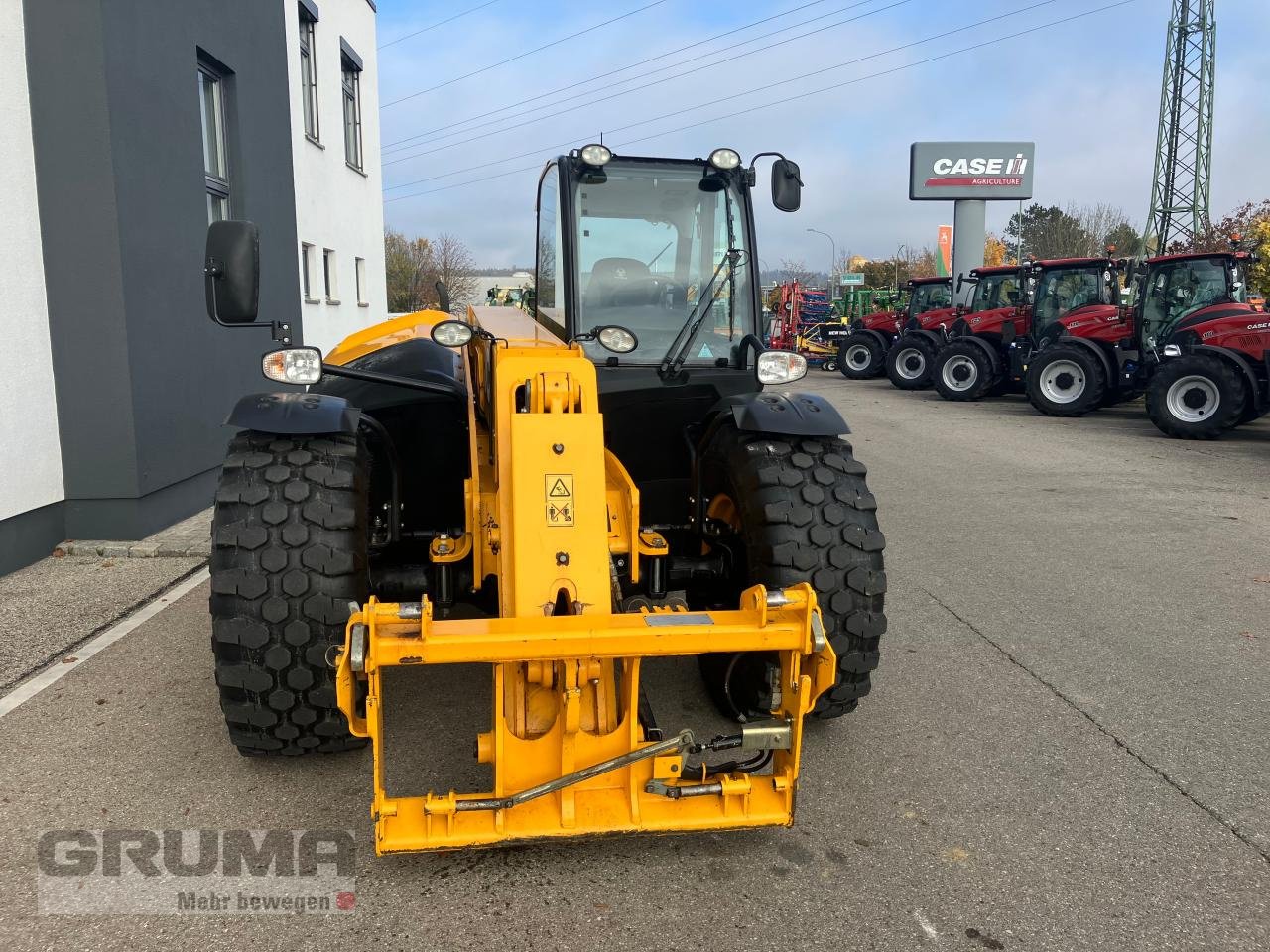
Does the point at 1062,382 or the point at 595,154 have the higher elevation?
the point at 595,154

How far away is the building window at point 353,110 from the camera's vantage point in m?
16.6

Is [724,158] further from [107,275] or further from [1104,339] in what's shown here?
[1104,339]

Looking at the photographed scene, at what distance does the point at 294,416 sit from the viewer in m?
3.47

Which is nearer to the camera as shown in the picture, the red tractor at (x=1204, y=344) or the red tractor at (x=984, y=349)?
the red tractor at (x=1204, y=344)

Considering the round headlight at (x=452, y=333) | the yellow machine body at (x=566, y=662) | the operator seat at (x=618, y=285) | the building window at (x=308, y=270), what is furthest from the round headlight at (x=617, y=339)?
the building window at (x=308, y=270)

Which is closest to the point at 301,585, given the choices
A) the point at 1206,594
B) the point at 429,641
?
the point at 429,641

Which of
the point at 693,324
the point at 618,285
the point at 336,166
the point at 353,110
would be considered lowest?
the point at 693,324

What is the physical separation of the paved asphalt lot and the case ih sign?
31.1 meters

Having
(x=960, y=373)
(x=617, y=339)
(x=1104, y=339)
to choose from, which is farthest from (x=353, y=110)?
(x=617, y=339)

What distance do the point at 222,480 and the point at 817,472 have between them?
211cm

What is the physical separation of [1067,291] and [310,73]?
13.0 meters

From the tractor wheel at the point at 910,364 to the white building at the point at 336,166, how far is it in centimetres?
1136

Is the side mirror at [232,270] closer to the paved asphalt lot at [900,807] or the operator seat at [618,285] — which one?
the operator seat at [618,285]

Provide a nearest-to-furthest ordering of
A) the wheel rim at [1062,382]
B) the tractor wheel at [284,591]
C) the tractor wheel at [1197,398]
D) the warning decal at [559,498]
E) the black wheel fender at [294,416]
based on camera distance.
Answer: the warning decal at [559,498] → the tractor wheel at [284,591] → the black wheel fender at [294,416] → the tractor wheel at [1197,398] → the wheel rim at [1062,382]
